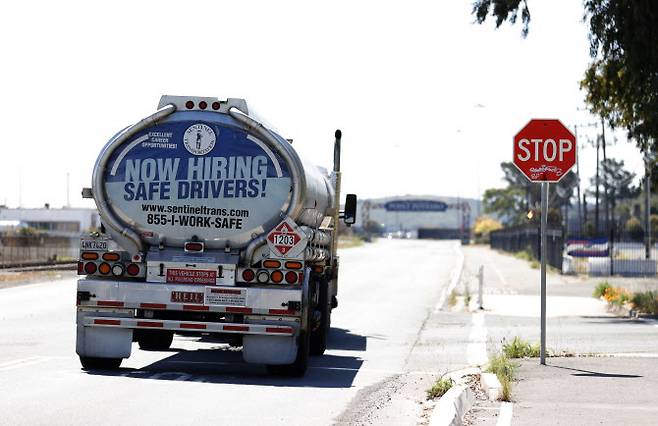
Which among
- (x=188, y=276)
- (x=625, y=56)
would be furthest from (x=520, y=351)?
(x=625, y=56)

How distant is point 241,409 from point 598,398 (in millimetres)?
3449

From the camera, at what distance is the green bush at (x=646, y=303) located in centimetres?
2531

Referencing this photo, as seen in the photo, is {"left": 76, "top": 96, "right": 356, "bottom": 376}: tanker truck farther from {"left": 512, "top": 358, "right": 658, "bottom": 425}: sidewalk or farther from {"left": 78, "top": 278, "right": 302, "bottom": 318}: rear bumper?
{"left": 512, "top": 358, "right": 658, "bottom": 425}: sidewalk

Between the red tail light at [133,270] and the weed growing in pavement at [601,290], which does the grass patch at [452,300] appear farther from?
the red tail light at [133,270]

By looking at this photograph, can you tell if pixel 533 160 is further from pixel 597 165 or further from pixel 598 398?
pixel 597 165

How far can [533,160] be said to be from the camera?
575 inches

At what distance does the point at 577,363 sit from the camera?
14.4m

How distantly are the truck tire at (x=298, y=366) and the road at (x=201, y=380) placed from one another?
0.62ft

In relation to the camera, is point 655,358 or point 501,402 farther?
point 655,358

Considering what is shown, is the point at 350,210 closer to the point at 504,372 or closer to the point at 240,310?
the point at 240,310

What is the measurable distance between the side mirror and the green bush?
8.65m

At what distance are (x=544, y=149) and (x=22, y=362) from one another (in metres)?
7.01

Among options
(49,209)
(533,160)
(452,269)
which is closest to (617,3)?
(533,160)

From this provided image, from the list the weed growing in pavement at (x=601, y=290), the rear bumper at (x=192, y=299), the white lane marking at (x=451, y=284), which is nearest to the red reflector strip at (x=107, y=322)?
the rear bumper at (x=192, y=299)
